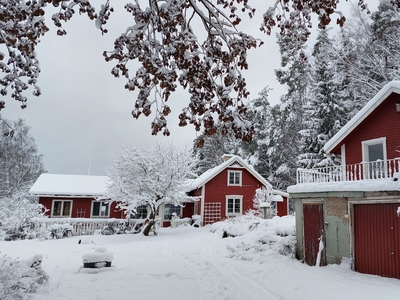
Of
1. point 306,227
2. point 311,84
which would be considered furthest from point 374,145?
point 311,84

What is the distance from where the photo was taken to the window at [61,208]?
22.6 meters

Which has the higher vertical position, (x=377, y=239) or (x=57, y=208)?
(x=377, y=239)

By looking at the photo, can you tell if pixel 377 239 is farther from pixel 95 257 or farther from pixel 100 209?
pixel 100 209

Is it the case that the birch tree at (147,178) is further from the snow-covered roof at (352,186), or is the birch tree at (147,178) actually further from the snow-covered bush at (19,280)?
the snow-covered bush at (19,280)

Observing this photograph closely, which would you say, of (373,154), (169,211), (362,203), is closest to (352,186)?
(362,203)

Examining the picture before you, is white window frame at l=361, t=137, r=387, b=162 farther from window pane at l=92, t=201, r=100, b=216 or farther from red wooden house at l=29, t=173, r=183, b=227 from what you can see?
window pane at l=92, t=201, r=100, b=216

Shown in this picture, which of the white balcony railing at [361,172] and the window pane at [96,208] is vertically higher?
the white balcony railing at [361,172]

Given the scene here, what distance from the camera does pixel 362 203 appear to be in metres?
9.41

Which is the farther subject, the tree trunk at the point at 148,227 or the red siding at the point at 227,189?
the red siding at the point at 227,189

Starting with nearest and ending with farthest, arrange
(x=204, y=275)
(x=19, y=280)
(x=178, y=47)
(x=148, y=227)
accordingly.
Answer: (x=178, y=47) → (x=19, y=280) → (x=204, y=275) → (x=148, y=227)

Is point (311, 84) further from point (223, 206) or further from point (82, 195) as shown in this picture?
point (82, 195)

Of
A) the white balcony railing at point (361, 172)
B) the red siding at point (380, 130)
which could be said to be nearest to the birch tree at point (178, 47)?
the white balcony railing at point (361, 172)

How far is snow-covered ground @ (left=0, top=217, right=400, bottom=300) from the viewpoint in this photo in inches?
266

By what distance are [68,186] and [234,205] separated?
13914 mm
